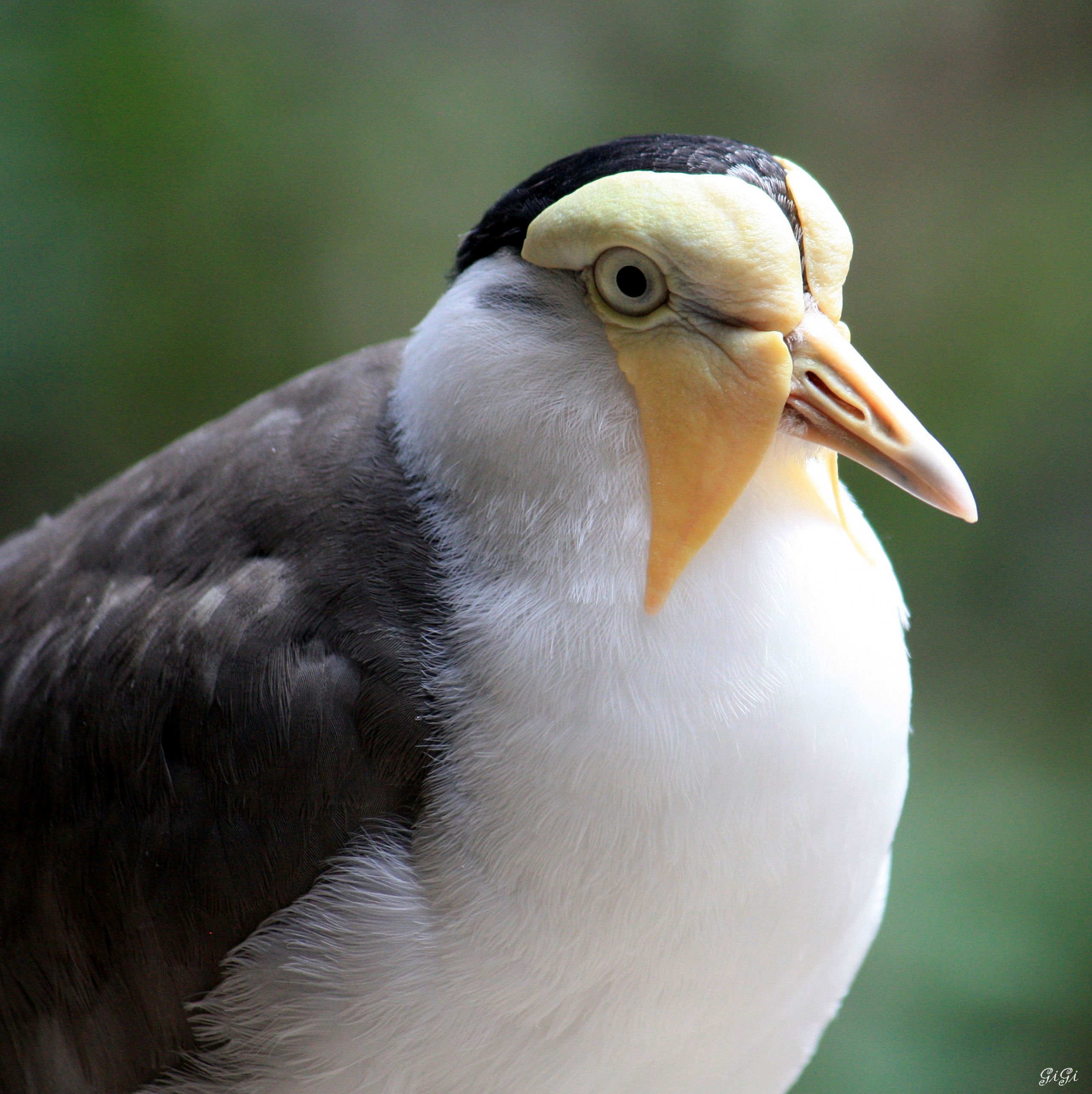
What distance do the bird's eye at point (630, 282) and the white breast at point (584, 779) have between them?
0.07m

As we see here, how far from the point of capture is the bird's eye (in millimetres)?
1258

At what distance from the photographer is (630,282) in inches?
50.4

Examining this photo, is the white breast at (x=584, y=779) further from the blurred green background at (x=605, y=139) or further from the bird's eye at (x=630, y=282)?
the blurred green background at (x=605, y=139)

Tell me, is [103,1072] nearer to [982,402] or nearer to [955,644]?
[955,644]

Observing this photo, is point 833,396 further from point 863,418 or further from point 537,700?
point 537,700

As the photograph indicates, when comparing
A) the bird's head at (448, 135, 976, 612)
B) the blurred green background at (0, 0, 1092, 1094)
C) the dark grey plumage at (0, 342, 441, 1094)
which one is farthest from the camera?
the blurred green background at (0, 0, 1092, 1094)

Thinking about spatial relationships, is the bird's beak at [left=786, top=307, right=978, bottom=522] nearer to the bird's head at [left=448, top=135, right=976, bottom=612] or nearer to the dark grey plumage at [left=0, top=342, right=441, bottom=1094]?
the bird's head at [left=448, top=135, right=976, bottom=612]

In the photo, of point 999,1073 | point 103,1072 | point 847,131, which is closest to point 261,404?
point 103,1072

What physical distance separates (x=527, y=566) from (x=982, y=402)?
8.55 feet

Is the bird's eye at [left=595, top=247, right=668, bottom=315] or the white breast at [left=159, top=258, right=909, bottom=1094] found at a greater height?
the bird's eye at [left=595, top=247, right=668, bottom=315]

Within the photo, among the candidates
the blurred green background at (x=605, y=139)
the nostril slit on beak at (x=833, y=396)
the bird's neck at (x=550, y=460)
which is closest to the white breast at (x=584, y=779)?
the bird's neck at (x=550, y=460)

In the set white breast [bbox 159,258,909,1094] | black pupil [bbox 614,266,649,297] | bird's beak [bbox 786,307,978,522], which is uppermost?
black pupil [bbox 614,266,649,297]

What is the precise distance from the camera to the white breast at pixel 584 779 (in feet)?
4.24

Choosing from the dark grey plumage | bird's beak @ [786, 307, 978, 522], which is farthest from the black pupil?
the dark grey plumage
